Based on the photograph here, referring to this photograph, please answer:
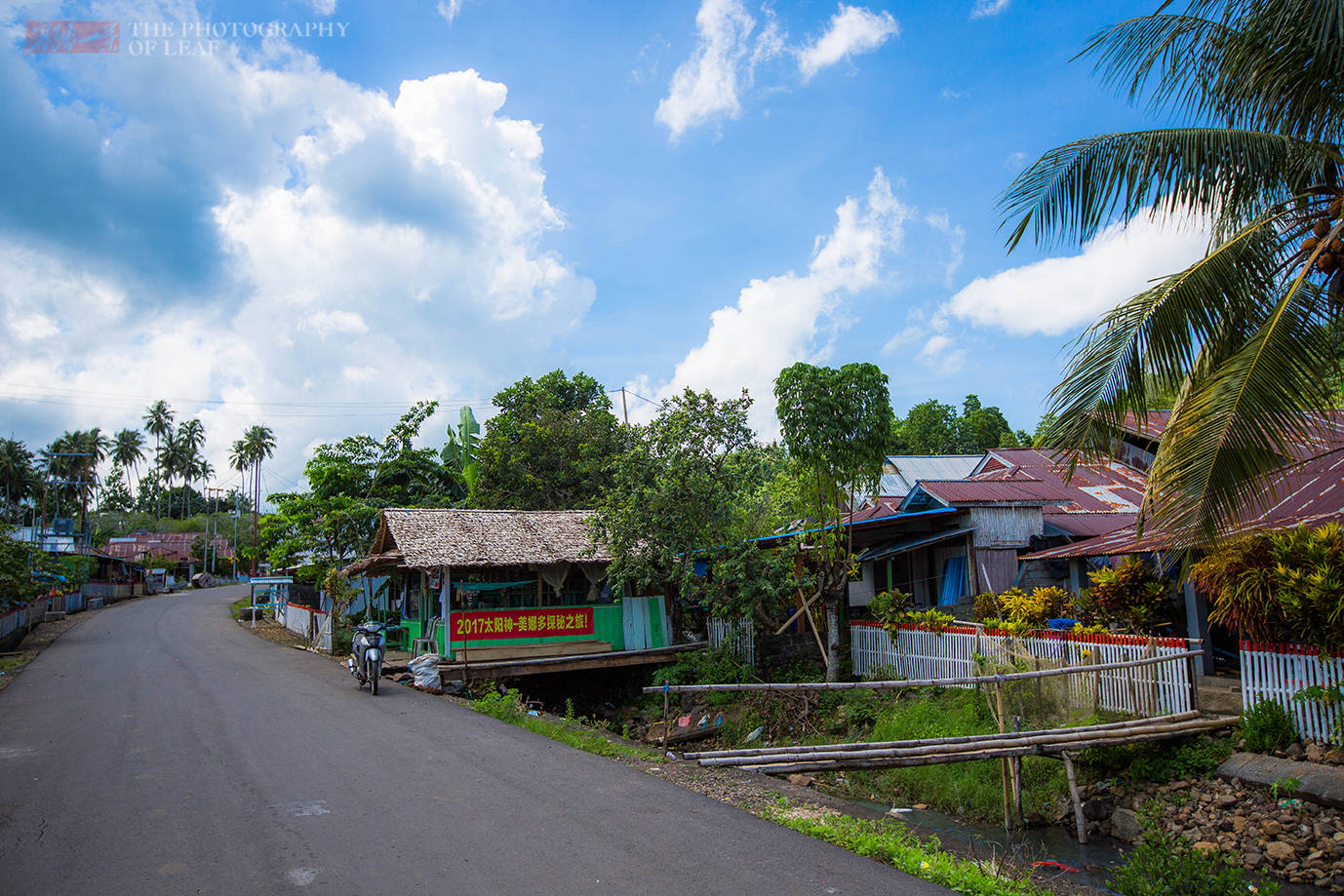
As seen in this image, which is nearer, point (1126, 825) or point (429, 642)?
point (1126, 825)

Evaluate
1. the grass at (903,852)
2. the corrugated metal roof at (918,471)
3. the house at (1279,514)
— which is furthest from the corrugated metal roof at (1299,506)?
the corrugated metal roof at (918,471)

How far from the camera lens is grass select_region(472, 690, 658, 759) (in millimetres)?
9977

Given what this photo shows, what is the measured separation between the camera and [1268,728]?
361 inches

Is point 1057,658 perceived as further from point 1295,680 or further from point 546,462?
point 546,462

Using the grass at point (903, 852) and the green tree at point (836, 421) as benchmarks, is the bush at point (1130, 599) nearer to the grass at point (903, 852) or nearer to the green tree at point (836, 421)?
the green tree at point (836, 421)

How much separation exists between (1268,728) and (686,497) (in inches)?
408

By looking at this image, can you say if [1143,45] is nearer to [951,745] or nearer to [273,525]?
[951,745]

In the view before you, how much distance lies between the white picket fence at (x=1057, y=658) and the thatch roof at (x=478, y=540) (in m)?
6.72

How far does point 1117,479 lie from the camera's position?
20641 millimetres

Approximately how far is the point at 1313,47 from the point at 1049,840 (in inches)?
331

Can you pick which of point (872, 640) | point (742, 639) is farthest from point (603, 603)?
point (872, 640)

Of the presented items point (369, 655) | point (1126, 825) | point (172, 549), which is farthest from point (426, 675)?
point (172, 549)

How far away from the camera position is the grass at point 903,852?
5387mm

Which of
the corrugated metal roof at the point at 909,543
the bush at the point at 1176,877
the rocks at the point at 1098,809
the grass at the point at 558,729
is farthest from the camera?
the corrugated metal roof at the point at 909,543
